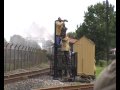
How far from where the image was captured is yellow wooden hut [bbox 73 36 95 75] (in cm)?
1655

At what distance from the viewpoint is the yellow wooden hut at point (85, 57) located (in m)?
16.5

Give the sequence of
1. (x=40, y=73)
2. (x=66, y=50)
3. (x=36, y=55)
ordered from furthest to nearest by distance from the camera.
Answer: (x=36, y=55)
(x=40, y=73)
(x=66, y=50)

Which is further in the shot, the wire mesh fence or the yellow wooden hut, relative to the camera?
the wire mesh fence

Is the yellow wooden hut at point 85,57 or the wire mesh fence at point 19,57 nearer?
the yellow wooden hut at point 85,57

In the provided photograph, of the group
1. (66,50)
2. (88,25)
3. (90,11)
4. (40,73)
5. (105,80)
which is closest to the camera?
(105,80)

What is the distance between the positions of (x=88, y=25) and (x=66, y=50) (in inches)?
990

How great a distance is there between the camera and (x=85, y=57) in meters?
17.1

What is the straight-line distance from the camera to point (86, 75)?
53.5ft

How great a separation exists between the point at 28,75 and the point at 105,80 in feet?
51.5

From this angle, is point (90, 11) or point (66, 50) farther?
point (90, 11)

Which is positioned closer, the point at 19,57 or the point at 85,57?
the point at 85,57
